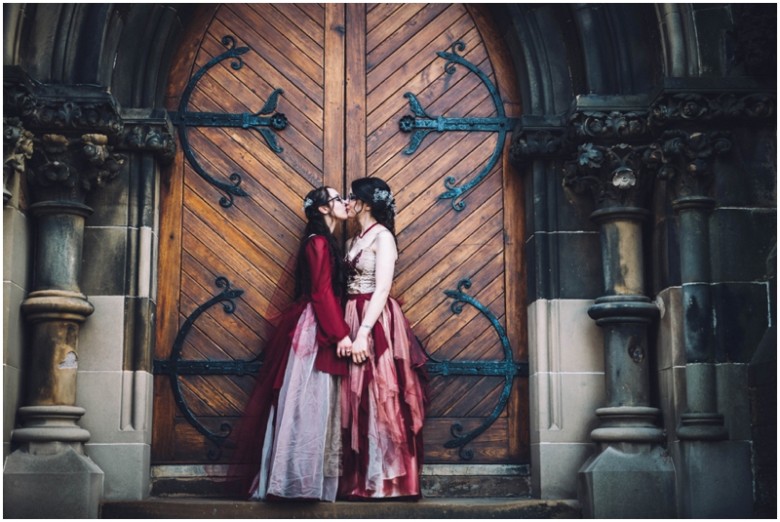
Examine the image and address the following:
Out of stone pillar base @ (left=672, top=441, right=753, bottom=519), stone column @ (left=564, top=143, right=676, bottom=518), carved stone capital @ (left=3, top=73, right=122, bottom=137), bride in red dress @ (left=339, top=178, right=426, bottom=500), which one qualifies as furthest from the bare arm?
stone pillar base @ (left=672, top=441, right=753, bottom=519)

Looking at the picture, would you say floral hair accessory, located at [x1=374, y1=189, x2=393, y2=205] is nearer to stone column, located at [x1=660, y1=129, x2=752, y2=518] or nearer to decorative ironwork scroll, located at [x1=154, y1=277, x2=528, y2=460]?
decorative ironwork scroll, located at [x1=154, y1=277, x2=528, y2=460]

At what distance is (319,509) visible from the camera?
A: 6.99 meters

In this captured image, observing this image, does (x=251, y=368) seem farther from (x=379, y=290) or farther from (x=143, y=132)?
(x=143, y=132)

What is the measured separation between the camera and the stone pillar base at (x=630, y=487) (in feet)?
23.3

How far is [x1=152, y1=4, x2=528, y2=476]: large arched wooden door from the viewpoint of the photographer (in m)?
7.75

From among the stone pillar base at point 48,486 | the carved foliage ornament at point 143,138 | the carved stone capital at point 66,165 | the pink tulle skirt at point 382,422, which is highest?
the carved foliage ornament at point 143,138

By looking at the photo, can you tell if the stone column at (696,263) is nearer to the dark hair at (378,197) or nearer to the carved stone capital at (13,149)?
the dark hair at (378,197)

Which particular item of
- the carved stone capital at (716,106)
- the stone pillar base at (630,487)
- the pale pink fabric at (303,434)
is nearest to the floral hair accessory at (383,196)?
the pale pink fabric at (303,434)

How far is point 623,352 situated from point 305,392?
6.02 ft

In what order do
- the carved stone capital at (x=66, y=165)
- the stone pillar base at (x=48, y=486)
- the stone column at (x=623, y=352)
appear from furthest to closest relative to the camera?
the carved stone capital at (x=66, y=165) → the stone column at (x=623, y=352) → the stone pillar base at (x=48, y=486)

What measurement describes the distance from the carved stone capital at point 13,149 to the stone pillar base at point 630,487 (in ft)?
11.7

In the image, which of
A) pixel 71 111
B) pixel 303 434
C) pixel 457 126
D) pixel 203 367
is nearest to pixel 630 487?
pixel 303 434

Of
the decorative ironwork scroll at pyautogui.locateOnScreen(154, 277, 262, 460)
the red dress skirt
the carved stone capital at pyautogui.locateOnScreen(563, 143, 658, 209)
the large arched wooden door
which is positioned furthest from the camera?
the large arched wooden door

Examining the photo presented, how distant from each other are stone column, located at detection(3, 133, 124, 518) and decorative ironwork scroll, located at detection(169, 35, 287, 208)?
0.63m
